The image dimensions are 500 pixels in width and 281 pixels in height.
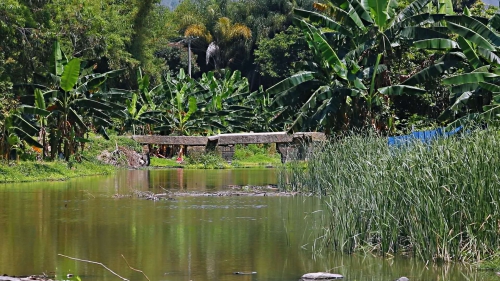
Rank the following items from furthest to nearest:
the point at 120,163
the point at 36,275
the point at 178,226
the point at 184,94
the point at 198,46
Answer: the point at 198,46
the point at 184,94
the point at 120,163
the point at 178,226
the point at 36,275

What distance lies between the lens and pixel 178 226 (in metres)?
13.0

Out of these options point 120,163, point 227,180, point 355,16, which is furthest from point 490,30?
point 120,163

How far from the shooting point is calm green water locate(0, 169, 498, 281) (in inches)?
361

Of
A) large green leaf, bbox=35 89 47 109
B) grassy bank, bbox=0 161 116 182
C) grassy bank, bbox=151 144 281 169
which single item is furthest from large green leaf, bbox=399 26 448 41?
grassy bank, bbox=151 144 281 169

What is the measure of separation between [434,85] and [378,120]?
7.23 ft

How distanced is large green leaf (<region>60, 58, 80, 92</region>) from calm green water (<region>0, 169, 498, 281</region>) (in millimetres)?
3715

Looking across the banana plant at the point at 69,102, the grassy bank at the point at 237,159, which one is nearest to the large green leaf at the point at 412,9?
the banana plant at the point at 69,102

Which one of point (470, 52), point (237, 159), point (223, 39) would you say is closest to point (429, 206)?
point (470, 52)

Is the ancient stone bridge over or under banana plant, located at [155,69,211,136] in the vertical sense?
under

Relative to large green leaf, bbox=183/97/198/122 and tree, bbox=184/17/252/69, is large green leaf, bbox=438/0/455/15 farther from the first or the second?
tree, bbox=184/17/252/69

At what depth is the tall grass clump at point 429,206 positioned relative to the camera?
9117 mm

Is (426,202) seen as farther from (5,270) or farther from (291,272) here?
(5,270)

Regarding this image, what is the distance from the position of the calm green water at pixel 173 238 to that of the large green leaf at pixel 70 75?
3.71 m

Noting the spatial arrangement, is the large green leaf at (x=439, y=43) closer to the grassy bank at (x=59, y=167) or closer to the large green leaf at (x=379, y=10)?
the large green leaf at (x=379, y=10)
